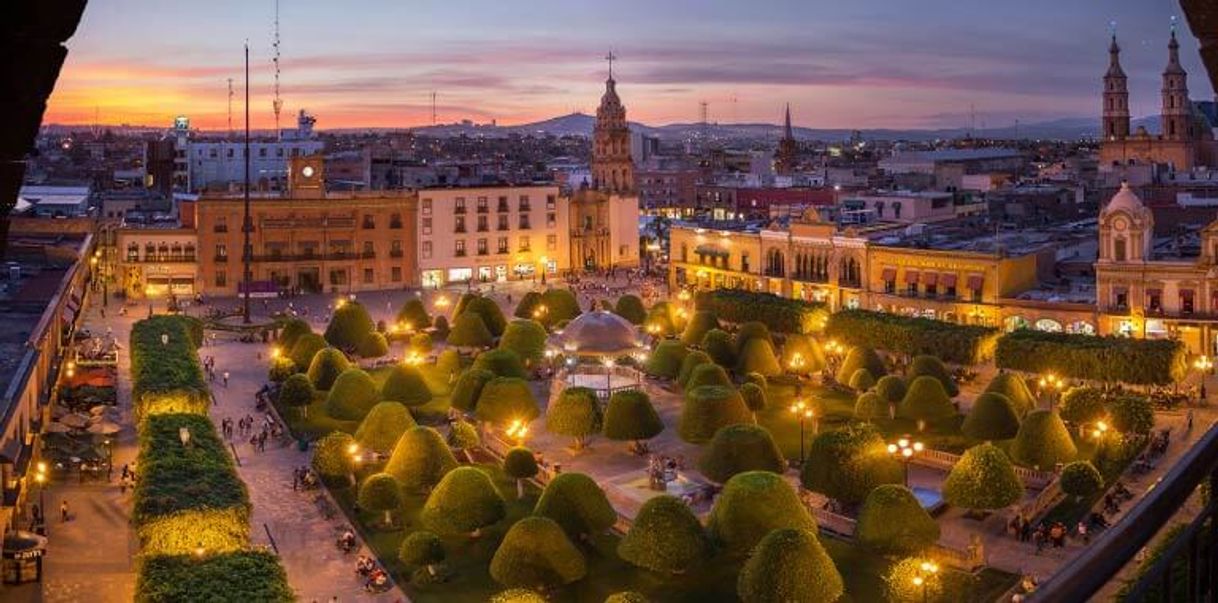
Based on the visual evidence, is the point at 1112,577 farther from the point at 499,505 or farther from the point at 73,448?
the point at 73,448

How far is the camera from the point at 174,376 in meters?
37.2

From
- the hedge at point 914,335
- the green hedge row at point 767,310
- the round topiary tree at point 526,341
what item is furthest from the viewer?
the green hedge row at point 767,310

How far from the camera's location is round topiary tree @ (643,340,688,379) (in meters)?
46.6

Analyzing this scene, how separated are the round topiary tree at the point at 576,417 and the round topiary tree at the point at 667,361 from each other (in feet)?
32.3

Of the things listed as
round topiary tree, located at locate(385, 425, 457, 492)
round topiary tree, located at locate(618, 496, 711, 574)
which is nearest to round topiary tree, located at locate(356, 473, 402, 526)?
round topiary tree, located at locate(385, 425, 457, 492)

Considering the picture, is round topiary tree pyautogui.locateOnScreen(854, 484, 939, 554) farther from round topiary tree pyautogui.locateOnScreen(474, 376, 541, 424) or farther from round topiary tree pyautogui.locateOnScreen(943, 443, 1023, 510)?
round topiary tree pyautogui.locateOnScreen(474, 376, 541, 424)

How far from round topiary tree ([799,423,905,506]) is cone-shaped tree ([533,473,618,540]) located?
205 inches

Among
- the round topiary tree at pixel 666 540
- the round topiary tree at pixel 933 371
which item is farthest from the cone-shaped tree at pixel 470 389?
the round topiary tree at pixel 666 540

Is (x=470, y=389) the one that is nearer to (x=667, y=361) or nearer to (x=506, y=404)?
(x=506, y=404)

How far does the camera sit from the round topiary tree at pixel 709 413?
35.7 meters

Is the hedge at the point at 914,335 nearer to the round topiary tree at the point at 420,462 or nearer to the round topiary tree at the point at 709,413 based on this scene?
the round topiary tree at the point at 709,413

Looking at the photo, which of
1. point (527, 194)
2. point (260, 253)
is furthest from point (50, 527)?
point (527, 194)

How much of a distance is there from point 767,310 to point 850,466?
25794mm

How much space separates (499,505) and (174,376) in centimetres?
1355
